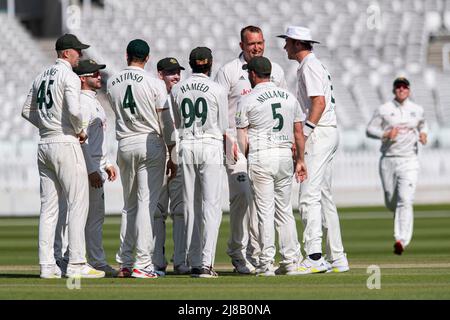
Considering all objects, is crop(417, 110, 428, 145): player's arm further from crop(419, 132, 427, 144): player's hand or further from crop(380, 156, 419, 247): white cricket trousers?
crop(380, 156, 419, 247): white cricket trousers

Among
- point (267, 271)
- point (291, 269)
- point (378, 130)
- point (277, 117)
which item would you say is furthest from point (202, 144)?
point (378, 130)

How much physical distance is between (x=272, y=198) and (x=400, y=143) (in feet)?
17.9

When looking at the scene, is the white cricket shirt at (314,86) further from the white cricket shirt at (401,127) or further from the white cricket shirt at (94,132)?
the white cricket shirt at (401,127)

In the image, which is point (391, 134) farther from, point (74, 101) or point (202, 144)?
point (74, 101)

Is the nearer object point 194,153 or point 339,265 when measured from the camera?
point 194,153

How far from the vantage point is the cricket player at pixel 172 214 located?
13789mm

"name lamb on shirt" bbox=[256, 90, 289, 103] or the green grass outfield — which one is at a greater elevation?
"name lamb on shirt" bbox=[256, 90, 289, 103]

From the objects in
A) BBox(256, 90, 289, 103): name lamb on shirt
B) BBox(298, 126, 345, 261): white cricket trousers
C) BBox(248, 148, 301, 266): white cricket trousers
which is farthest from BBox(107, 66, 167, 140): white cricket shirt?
BBox(298, 126, 345, 261): white cricket trousers

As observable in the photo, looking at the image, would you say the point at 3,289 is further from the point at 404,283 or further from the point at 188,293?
the point at 404,283

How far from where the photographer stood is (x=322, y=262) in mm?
13312

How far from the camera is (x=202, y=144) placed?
512 inches

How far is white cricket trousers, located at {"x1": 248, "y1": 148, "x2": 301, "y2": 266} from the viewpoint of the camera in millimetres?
13008

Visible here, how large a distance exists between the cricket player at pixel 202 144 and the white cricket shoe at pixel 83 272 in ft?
3.14

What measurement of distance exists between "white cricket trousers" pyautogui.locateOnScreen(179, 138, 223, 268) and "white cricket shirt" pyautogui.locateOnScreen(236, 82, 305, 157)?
360 millimetres
